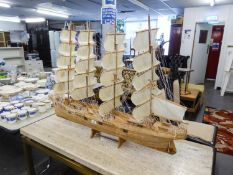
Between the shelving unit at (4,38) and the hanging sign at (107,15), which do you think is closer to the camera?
the hanging sign at (107,15)

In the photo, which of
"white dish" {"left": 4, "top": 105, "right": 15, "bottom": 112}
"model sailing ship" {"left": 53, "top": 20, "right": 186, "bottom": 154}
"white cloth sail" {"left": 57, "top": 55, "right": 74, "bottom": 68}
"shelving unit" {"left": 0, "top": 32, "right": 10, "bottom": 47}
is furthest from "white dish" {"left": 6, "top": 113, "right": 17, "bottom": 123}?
"shelving unit" {"left": 0, "top": 32, "right": 10, "bottom": 47}

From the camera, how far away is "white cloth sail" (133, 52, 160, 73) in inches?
42.1

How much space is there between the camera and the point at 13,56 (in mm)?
4105

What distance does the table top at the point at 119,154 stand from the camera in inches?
38.9

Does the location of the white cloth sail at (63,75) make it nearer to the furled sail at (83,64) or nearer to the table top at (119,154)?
the furled sail at (83,64)

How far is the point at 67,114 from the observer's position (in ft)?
4.82

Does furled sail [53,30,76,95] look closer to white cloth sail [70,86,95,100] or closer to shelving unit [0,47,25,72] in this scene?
white cloth sail [70,86,95,100]

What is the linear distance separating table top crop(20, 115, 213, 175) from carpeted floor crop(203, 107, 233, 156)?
155cm

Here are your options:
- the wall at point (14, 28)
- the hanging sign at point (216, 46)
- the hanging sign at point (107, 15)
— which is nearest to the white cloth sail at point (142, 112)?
the hanging sign at point (107, 15)

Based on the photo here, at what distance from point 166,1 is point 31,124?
17.5ft

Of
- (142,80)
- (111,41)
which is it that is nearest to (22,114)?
(111,41)

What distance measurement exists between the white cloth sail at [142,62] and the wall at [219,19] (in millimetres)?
5101

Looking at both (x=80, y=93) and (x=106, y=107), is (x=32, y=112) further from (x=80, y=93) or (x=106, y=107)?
(x=106, y=107)

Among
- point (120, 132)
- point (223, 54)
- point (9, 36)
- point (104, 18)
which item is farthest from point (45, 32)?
point (120, 132)
